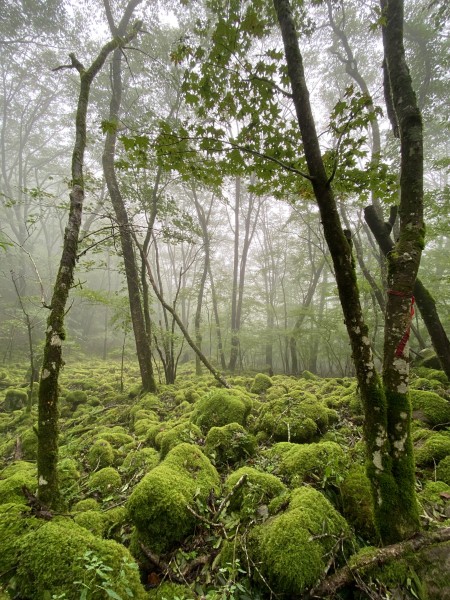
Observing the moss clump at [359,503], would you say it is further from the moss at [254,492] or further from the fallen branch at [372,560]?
the moss at [254,492]

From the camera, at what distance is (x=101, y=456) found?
400 centimetres

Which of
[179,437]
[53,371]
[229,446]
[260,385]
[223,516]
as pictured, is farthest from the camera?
[260,385]

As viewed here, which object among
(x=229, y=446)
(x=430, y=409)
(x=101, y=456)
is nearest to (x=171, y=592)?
(x=229, y=446)

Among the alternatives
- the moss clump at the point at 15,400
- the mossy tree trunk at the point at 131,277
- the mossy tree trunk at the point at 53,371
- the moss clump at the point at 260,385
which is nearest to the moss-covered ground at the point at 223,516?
the mossy tree trunk at the point at 53,371

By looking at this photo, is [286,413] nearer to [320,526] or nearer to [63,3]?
[320,526]

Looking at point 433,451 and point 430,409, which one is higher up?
point 430,409

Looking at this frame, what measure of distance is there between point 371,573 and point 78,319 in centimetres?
3035

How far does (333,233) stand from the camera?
6.93 feet

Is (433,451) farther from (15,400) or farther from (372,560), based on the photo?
(15,400)

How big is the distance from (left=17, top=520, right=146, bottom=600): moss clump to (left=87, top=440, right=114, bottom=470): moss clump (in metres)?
2.03

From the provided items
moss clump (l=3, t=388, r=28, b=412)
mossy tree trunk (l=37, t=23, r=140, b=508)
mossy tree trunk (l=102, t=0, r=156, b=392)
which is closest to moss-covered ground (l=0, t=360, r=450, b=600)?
mossy tree trunk (l=37, t=23, r=140, b=508)

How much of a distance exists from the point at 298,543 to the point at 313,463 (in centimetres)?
111

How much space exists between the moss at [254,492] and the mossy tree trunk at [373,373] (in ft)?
3.24

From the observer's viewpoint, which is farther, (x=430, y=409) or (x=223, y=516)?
(x=430, y=409)
